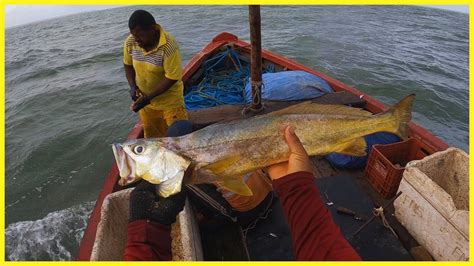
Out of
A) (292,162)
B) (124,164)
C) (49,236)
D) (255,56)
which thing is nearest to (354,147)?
(292,162)

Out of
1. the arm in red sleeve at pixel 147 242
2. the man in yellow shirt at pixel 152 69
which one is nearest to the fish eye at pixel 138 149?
the arm in red sleeve at pixel 147 242

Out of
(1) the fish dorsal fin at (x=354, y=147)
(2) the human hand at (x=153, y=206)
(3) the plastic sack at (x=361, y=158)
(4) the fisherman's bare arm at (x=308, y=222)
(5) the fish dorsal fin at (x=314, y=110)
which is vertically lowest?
(3) the plastic sack at (x=361, y=158)

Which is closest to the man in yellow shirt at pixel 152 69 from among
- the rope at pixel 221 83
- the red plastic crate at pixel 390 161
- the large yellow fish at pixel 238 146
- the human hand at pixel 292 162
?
the rope at pixel 221 83

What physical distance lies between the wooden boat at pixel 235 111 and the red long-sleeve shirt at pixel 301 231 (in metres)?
1.26

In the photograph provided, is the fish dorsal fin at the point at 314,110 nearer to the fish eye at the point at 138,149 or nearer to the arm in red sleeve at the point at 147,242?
the fish eye at the point at 138,149

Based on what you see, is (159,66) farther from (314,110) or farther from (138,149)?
(314,110)

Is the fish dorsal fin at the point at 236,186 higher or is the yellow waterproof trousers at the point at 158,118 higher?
the fish dorsal fin at the point at 236,186

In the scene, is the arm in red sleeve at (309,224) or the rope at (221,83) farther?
the rope at (221,83)

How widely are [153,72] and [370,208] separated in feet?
11.9

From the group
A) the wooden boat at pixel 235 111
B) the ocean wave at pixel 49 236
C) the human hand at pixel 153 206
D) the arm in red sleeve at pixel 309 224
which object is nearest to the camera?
the arm in red sleeve at pixel 309 224

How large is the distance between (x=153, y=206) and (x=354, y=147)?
6.31 feet

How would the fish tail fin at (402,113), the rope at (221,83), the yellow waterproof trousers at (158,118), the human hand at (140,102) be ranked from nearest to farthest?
1. the fish tail fin at (402,113)
2. the human hand at (140,102)
3. the yellow waterproof trousers at (158,118)
4. the rope at (221,83)

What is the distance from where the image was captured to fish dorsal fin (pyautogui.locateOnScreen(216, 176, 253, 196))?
8.86 ft

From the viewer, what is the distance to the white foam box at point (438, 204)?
308 centimetres
